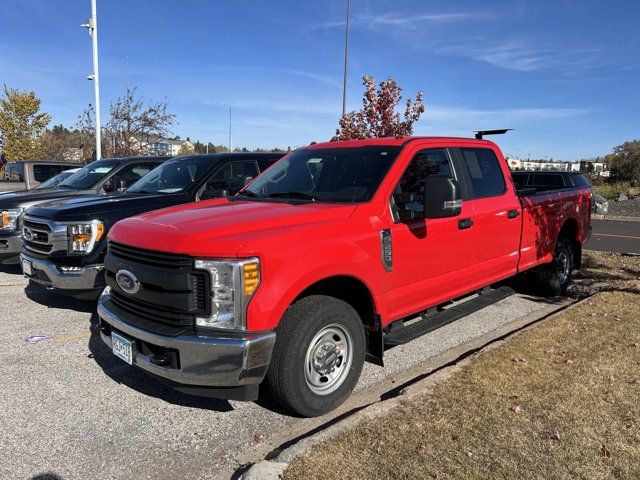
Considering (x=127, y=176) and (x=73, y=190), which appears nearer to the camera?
(x=73, y=190)

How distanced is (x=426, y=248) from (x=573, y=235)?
3.91m

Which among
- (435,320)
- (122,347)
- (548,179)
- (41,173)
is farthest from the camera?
(548,179)

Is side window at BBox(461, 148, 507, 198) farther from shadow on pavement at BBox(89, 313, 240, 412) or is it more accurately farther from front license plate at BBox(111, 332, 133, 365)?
front license plate at BBox(111, 332, 133, 365)

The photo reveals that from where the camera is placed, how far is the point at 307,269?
3.25 metres

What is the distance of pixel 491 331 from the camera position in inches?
220

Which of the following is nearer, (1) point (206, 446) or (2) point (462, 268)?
(1) point (206, 446)

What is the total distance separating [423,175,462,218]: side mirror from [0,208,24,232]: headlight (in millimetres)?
6258

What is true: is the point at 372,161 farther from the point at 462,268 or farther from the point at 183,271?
the point at 183,271

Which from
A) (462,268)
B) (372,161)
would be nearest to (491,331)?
(462,268)

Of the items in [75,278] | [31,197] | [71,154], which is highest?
[71,154]

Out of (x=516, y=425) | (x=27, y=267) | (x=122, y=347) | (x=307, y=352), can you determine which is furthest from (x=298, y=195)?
(x=27, y=267)

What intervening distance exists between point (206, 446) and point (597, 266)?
26.5 feet

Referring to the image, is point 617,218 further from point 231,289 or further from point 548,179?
point 231,289

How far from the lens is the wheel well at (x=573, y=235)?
22.6ft
